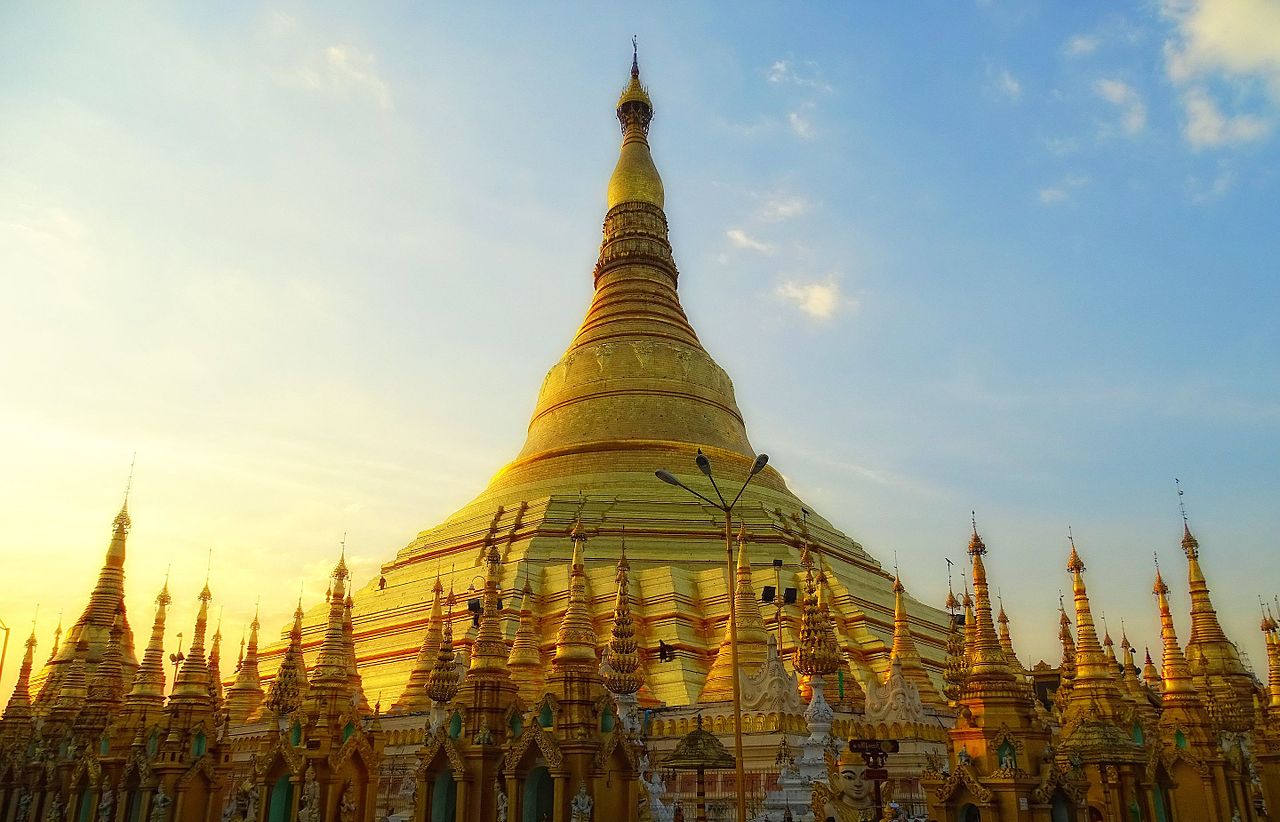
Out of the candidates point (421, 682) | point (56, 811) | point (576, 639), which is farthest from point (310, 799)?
point (56, 811)

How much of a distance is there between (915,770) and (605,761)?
25.6ft

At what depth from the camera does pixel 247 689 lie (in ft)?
94.0

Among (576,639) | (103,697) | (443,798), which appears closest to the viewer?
(443,798)

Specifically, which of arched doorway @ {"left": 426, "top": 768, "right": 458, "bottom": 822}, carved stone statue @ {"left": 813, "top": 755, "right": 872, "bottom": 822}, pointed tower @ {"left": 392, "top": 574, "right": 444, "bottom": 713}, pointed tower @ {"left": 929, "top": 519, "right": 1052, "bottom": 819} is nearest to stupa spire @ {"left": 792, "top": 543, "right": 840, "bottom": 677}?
carved stone statue @ {"left": 813, "top": 755, "right": 872, "bottom": 822}

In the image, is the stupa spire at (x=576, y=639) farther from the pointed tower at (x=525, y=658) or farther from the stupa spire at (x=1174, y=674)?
the stupa spire at (x=1174, y=674)

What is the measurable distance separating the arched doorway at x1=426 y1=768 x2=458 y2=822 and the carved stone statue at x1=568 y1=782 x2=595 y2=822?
210 cm

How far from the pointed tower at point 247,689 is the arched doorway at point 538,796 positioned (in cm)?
1601

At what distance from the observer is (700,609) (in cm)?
2853

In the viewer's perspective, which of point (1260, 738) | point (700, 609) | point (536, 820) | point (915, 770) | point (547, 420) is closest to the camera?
point (536, 820)

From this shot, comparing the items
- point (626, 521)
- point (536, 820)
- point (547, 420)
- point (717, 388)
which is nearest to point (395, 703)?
point (626, 521)

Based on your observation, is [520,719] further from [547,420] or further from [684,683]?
[547,420]

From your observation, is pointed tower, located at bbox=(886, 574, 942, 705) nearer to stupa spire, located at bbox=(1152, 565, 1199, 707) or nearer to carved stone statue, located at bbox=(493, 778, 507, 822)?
stupa spire, located at bbox=(1152, 565, 1199, 707)

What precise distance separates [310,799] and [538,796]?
14.2ft

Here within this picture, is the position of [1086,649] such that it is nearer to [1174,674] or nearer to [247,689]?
[1174,674]
